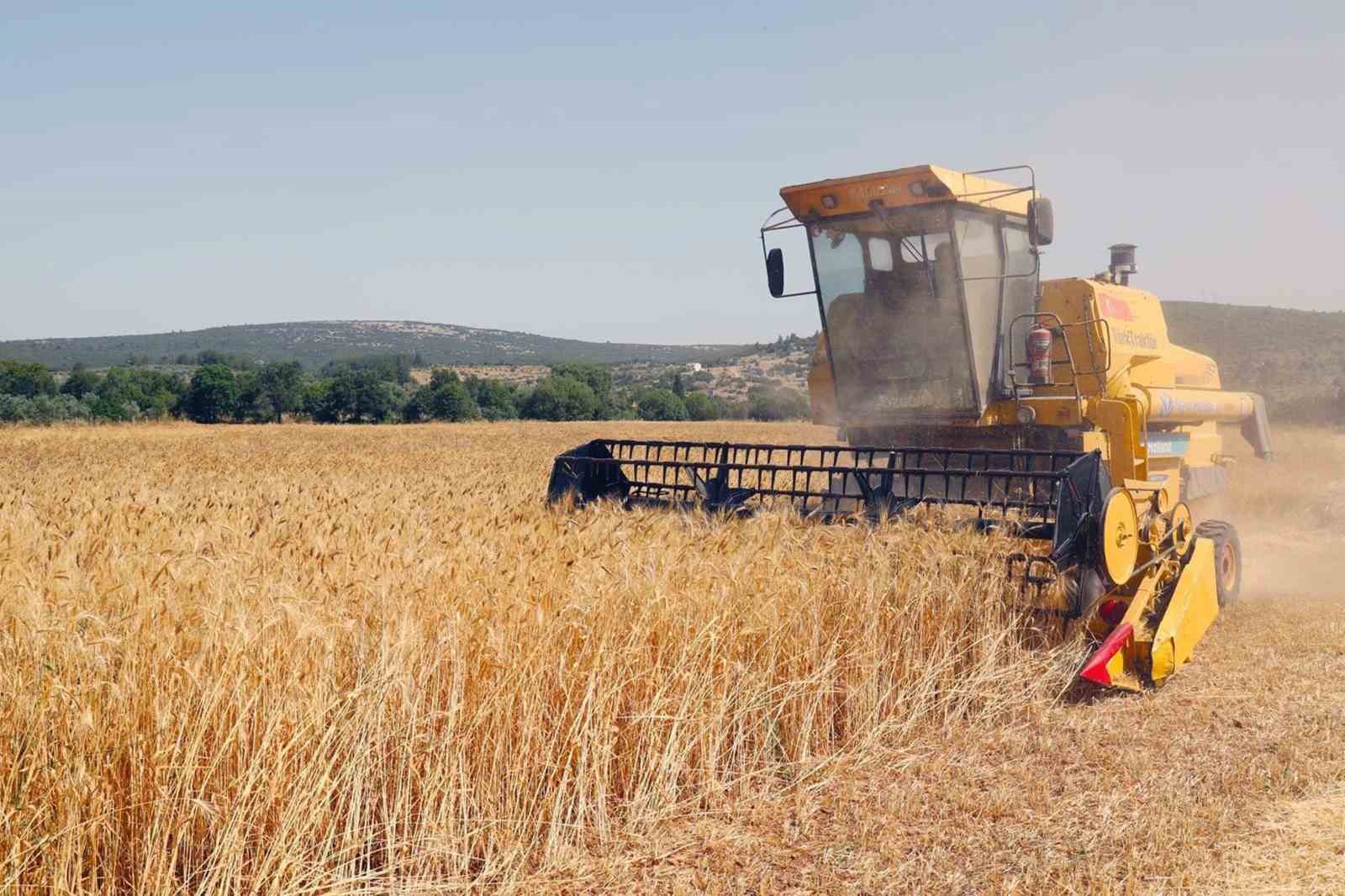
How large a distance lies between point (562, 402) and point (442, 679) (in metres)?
45.3

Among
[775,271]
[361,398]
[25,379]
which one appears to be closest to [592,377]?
[361,398]

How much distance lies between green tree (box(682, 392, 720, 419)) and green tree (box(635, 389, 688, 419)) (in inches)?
16.2

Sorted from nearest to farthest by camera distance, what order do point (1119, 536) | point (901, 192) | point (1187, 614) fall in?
1. point (1119, 536)
2. point (1187, 614)
3. point (901, 192)

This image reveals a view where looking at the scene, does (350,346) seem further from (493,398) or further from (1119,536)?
(1119,536)

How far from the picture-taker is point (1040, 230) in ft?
→ 21.9

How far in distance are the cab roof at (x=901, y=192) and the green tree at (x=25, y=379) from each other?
4918cm

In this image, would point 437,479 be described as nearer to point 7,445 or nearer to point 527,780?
point 527,780

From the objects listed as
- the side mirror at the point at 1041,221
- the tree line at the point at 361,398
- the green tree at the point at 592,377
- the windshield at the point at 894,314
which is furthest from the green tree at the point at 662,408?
the side mirror at the point at 1041,221

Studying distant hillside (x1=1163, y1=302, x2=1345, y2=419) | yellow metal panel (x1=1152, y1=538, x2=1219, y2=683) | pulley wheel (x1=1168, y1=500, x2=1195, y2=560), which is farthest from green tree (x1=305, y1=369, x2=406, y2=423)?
yellow metal panel (x1=1152, y1=538, x2=1219, y2=683)

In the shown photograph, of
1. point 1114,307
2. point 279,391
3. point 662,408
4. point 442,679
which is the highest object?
point 279,391

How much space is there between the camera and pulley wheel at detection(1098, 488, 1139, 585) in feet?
17.3

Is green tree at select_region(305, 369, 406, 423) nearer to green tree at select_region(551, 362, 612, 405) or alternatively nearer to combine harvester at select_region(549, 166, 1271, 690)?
green tree at select_region(551, 362, 612, 405)

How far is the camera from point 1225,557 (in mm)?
7453

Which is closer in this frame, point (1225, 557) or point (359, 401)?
point (1225, 557)
